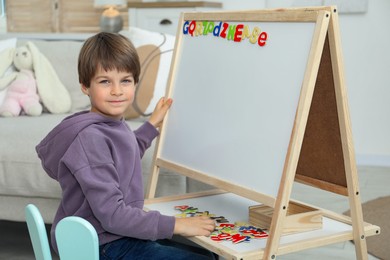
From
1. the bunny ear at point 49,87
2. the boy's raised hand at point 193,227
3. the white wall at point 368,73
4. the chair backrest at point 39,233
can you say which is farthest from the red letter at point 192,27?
the white wall at point 368,73

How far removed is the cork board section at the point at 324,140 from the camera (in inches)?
58.8

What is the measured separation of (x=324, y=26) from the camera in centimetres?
133

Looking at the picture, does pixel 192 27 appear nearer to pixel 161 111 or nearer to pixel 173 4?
pixel 161 111

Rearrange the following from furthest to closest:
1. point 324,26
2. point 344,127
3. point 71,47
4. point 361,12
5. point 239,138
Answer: point 361,12 → point 71,47 → point 239,138 → point 344,127 → point 324,26

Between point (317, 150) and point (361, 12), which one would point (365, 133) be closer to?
point (361, 12)

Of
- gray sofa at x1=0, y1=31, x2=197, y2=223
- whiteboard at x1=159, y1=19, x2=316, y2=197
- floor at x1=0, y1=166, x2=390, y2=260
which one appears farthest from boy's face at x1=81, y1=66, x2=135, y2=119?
floor at x1=0, y1=166, x2=390, y2=260

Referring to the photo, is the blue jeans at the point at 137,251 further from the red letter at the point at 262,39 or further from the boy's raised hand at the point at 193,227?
the red letter at the point at 262,39

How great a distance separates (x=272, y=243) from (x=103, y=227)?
0.38 m

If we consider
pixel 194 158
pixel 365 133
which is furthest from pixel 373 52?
pixel 194 158

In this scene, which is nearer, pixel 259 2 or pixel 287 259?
pixel 287 259

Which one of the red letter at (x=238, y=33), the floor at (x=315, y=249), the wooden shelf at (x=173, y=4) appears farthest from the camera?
the wooden shelf at (x=173, y=4)

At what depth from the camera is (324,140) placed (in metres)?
1.56

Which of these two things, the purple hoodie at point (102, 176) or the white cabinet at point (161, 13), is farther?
the white cabinet at point (161, 13)

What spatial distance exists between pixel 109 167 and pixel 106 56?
0.86ft
